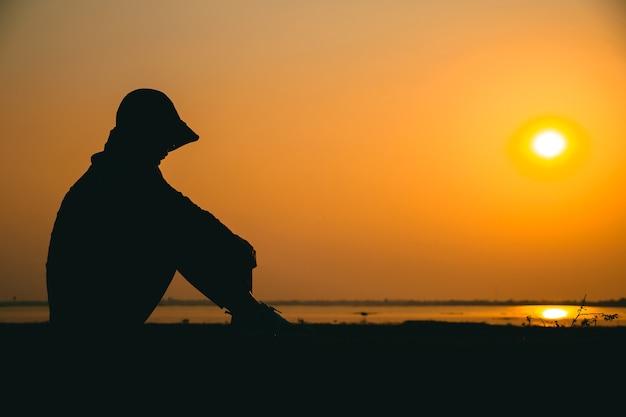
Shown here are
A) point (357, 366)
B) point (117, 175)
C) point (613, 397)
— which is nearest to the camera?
point (117, 175)

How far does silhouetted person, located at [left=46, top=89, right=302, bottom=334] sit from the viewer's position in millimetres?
4004

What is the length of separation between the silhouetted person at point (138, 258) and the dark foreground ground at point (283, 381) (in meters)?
0.18

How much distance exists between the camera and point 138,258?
407cm

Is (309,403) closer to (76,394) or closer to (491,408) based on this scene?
(491,408)

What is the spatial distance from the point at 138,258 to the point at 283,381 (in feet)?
5.04

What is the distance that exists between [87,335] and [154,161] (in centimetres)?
100

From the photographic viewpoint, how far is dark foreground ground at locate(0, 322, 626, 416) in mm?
3994

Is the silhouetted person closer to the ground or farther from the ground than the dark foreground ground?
farther from the ground

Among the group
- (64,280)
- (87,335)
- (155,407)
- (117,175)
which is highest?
(117,175)

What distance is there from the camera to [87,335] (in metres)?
4.00

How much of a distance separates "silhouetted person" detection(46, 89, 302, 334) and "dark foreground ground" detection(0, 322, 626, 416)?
185 millimetres

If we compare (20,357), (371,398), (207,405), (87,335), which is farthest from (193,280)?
(20,357)

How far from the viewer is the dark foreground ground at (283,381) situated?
3994mm

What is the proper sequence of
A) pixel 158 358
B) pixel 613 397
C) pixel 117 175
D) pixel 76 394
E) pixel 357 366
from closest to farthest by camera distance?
pixel 76 394 → pixel 117 175 → pixel 613 397 → pixel 158 358 → pixel 357 366
